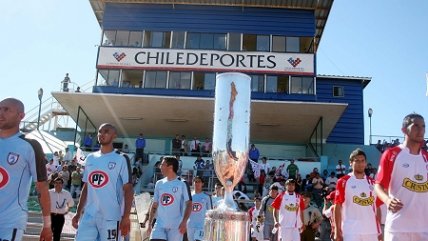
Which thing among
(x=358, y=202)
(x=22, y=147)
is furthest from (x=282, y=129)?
(x=22, y=147)

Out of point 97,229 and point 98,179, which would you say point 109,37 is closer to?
point 98,179

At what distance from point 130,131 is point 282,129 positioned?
361 inches

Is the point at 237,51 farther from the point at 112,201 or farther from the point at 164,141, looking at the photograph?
the point at 112,201

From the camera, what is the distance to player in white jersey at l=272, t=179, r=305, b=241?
33.7 ft

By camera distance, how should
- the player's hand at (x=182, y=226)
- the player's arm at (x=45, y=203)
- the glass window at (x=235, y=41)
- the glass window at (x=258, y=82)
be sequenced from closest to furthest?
the player's arm at (x=45, y=203), the player's hand at (x=182, y=226), the glass window at (x=258, y=82), the glass window at (x=235, y=41)

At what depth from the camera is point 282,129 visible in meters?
25.9

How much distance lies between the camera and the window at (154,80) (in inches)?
974

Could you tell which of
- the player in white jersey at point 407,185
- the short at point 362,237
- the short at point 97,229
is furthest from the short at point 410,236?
the short at point 97,229

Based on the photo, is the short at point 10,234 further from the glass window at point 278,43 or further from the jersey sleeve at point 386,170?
the glass window at point 278,43

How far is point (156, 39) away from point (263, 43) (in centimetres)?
604

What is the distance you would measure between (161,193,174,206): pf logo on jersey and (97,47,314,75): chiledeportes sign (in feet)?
56.7

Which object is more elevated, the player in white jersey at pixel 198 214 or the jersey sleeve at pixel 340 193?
the jersey sleeve at pixel 340 193

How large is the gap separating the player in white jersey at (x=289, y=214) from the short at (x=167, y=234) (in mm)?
3641

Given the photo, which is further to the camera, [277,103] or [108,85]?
[108,85]
